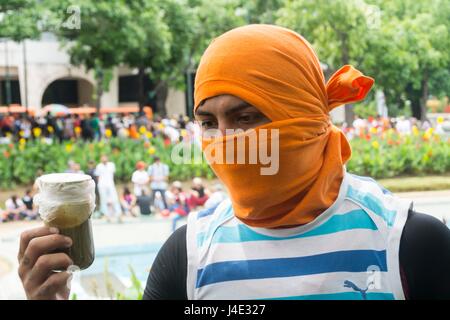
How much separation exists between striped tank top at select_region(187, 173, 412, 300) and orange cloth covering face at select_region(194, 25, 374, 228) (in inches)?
1.0

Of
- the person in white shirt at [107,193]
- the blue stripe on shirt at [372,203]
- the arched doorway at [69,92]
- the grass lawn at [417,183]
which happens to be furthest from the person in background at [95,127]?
the blue stripe on shirt at [372,203]

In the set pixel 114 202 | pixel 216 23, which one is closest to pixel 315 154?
pixel 114 202

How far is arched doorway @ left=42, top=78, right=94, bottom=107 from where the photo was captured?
18062mm

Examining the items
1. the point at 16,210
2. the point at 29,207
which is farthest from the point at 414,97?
the point at 16,210

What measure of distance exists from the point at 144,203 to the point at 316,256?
7787mm

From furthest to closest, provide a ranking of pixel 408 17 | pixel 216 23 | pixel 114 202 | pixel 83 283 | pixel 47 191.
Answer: pixel 216 23, pixel 408 17, pixel 114 202, pixel 83 283, pixel 47 191

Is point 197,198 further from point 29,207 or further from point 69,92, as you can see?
point 69,92

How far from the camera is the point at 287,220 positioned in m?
1.03

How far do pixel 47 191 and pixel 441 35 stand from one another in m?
10.8

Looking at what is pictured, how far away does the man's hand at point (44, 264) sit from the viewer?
92cm

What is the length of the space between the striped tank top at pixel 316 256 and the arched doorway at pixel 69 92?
17339 millimetres

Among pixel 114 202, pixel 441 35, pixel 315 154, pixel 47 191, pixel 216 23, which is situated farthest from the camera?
pixel 216 23

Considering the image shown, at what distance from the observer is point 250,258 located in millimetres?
1027

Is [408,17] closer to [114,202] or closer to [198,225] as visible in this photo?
[114,202]
